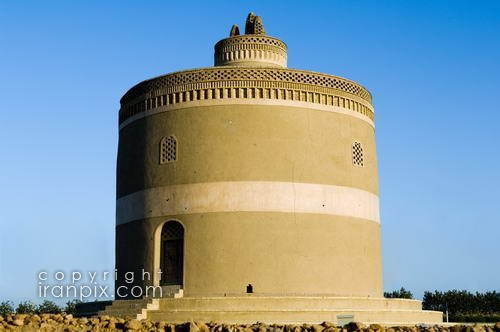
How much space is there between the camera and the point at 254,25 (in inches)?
838

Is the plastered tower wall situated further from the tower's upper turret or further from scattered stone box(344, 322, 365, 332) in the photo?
scattered stone box(344, 322, 365, 332)

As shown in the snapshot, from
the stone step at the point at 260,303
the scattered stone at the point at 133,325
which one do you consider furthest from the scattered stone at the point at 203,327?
the stone step at the point at 260,303

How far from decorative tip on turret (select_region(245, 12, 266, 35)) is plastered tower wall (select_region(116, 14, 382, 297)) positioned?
306 centimetres

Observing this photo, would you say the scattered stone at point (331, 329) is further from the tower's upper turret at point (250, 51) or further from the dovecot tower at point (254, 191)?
the tower's upper turret at point (250, 51)

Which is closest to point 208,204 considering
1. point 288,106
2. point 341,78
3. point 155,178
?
point 155,178

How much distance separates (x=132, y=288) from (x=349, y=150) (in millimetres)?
7094

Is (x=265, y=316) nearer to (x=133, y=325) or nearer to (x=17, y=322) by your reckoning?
(x=133, y=325)

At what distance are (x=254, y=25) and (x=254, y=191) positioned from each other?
20.6 ft

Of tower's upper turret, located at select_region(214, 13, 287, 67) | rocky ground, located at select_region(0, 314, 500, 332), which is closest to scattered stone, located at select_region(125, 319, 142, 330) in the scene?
rocky ground, located at select_region(0, 314, 500, 332)

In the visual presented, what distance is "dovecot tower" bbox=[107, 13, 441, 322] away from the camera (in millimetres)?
17266

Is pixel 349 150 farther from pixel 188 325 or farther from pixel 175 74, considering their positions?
pixel 188 325

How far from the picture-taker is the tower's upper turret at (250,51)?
2041 centimetres

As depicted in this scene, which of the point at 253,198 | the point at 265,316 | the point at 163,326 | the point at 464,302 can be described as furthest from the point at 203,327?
the point at 464,302

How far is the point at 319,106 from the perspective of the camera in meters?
18.6
